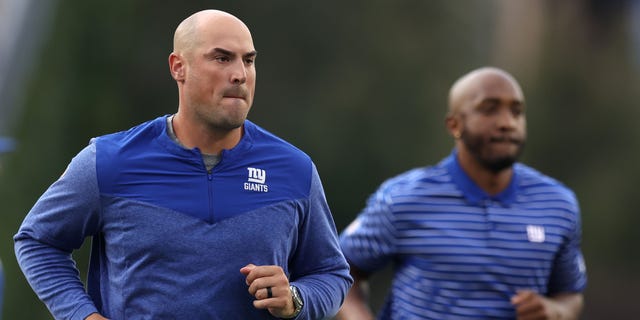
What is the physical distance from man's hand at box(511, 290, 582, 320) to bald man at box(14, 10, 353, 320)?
1448mm

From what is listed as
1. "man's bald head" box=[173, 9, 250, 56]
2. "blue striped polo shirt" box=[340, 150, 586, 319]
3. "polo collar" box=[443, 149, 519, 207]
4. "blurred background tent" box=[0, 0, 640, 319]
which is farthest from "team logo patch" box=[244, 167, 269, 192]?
"blurred background tent" box=[0, 0, 640, 319]

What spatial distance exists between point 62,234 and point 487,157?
2.28 meters

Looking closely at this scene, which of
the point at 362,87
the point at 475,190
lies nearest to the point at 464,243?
the point at 475,190

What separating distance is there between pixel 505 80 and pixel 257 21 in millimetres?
5854

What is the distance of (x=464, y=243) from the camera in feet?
17.0

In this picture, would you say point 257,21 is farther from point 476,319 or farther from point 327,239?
point 327,239

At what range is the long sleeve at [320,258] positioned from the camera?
3.82 meters

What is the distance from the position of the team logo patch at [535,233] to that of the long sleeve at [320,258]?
1507mm

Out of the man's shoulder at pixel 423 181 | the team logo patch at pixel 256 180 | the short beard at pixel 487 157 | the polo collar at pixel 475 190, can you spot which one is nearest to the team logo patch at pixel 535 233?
the polo collar at pixel 475 190

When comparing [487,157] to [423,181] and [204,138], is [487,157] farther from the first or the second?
[204,138]

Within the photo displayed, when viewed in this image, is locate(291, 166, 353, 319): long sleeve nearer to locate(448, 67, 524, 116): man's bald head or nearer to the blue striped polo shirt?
the blue striped polo shirt

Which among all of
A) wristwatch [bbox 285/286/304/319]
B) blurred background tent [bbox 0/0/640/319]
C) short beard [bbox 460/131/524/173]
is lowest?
Result: blurred background tent [bbox 0/0/640/319]

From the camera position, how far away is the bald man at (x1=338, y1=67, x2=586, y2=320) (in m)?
5.13

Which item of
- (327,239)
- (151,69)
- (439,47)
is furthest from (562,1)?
(327,239)
